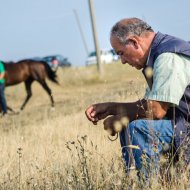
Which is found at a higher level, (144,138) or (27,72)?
(144,138)

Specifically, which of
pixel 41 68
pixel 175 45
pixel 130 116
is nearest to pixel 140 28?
pixel 175 45

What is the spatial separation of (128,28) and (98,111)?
23.6 inches

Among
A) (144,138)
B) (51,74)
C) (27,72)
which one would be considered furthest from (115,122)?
(27,72)

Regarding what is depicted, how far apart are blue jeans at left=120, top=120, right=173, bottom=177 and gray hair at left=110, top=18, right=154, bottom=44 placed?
0.57 metres

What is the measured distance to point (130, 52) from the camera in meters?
3.58

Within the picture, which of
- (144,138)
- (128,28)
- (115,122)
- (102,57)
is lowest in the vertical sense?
(102,57)

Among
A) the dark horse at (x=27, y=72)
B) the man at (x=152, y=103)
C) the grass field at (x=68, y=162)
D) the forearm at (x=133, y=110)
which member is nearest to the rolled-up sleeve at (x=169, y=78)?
the man at (x=152, y=103)

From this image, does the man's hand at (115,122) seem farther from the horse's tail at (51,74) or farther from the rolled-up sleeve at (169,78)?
the horse's tail at (51,74)

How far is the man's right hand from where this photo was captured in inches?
147

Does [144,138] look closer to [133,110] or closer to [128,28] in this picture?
[133,110]

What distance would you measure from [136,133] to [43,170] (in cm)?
102

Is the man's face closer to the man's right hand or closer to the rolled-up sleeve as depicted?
the rolled-up sleeve

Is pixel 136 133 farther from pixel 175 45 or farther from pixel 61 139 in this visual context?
pixel 61 139

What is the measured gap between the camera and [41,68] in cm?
1931
